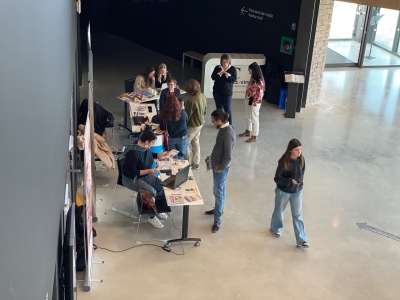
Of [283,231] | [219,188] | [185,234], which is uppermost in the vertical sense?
[219,188]

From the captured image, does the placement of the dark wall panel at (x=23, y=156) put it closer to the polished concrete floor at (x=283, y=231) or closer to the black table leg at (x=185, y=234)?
the polished concrete floor at (x=283, y=231)

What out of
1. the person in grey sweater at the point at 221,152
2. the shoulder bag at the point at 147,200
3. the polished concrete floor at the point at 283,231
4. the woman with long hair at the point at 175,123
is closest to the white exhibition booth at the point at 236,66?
the polished concrete floor at the point at 283,231

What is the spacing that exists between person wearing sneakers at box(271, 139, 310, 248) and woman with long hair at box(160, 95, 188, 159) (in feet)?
6.54

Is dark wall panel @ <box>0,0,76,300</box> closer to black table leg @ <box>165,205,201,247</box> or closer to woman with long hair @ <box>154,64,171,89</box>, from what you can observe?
black table leg @ <box>165,205,201,247</box>

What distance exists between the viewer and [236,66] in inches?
Answer: 491

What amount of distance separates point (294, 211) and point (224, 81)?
407 cm

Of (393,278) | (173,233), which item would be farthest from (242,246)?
(393,278)

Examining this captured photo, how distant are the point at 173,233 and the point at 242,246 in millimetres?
975

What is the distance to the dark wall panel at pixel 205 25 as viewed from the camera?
12.3 m

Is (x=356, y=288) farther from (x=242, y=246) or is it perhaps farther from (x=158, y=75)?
(x=158, y=75)

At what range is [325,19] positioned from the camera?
11.4 m

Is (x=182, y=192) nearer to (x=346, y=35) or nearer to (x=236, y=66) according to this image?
(x=236, y=66)

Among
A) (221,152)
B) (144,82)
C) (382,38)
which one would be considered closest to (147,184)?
(221,152)

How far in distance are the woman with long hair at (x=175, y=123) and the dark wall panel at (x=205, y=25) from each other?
5.13 meters
